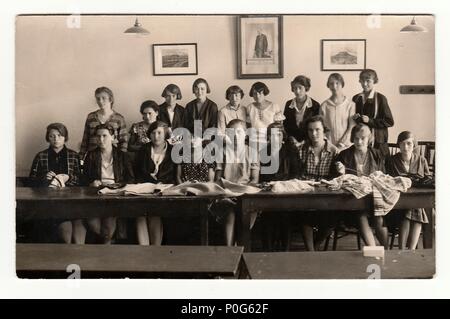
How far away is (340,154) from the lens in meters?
3.24

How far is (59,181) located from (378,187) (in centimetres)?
167

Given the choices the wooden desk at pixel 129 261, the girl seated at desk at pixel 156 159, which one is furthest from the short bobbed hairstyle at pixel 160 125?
the wooden desk at pixel 129 261

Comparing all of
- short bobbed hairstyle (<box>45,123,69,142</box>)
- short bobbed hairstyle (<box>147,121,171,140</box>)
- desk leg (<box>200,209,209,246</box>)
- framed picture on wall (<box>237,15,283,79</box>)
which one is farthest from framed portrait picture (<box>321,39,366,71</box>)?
short bobbed hairstyle (<box>45,123,69,142</box>)

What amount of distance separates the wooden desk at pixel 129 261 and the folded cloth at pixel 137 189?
0.53 m

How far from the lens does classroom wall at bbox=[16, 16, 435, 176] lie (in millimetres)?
2949

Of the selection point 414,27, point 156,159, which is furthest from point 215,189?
point 414,27

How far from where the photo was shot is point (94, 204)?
3.06 meters

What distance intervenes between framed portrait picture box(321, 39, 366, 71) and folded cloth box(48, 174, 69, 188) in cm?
149

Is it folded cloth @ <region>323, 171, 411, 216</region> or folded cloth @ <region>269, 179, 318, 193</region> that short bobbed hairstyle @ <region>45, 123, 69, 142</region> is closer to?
folded cloth @ <region>269, 179, 318, 193</region>

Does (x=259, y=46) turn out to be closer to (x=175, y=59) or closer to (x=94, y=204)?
(x=175, y=59)

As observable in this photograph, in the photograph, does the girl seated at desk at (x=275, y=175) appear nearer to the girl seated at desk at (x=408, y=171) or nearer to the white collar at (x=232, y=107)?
the white collar at (x=232, y=107)
